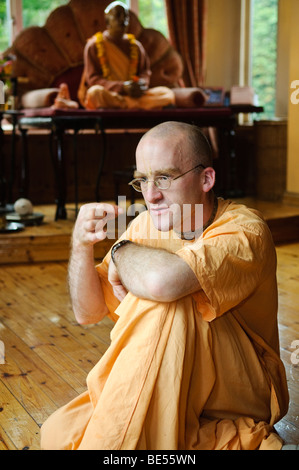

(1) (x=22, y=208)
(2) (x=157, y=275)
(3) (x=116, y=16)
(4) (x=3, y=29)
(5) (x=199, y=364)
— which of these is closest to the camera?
(2) (x=157, y=275)

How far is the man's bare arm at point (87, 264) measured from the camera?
4.73 ft

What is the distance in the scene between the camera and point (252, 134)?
6.16 metres

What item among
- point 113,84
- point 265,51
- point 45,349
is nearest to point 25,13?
point 113,84

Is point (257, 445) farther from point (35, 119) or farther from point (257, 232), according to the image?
point (35, 119)

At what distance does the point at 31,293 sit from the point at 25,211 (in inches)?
52.6

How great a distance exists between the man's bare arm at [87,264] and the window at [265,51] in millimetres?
5072

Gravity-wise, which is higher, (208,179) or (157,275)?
(208,179)

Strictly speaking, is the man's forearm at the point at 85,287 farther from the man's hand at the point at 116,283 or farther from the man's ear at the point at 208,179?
the man's ear at the point at 208,179

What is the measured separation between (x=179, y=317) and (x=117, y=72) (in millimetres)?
4413

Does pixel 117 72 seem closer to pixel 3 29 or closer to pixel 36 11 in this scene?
pixel 36 11

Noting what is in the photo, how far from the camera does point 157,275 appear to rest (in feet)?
4.32

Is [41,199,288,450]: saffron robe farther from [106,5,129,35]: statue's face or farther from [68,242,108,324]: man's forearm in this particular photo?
[106,5,129,35]: statue's face

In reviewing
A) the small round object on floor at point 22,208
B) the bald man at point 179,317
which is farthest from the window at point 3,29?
the bald man at point 179,317

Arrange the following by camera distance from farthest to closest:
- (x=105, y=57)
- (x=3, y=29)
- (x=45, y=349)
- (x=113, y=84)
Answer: (x=3, y=29), (x=105, y=57), (x=113, y=84), (x=45, y=349)
